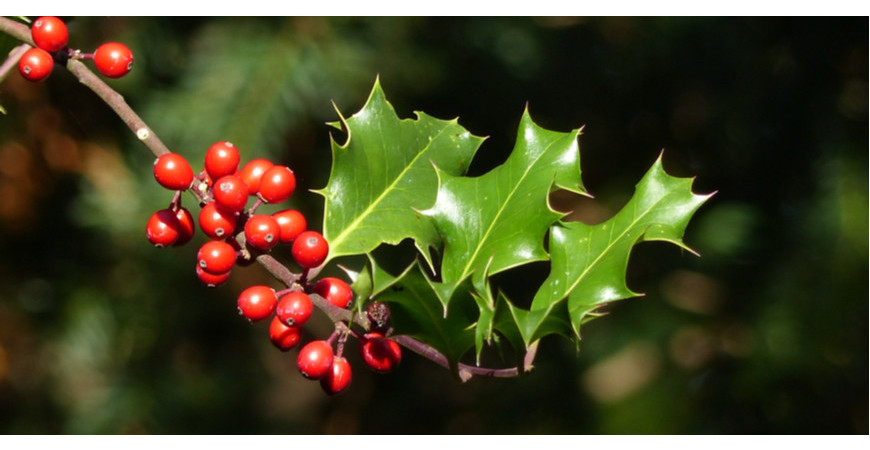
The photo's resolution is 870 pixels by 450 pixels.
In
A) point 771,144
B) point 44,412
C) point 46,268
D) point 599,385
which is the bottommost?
point 599,385

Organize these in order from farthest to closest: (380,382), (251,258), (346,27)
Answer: (380,382), (346,27), (251,258)

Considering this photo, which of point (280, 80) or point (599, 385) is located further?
point (599, 385)

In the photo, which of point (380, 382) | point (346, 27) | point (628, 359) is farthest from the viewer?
point (380, 382)

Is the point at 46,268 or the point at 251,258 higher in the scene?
the point at 251,258

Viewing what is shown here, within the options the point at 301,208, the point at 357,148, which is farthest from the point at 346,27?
the point at 357,148

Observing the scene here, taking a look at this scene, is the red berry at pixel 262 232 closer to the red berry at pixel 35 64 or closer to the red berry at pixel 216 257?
the red berry at pixel 216 257

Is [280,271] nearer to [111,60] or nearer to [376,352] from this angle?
[376,352]

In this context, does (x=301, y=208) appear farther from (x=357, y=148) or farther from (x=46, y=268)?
(x=357, y=148)

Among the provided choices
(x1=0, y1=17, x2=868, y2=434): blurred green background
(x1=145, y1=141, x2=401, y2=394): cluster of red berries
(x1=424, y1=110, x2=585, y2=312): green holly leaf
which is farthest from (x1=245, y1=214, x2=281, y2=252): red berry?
(x1=0, y1=17, x2=868, y2=434): blurred green background

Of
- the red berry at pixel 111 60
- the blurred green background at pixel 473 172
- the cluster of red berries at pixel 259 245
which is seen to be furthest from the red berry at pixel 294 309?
the blurred green background at pixel 473 172
